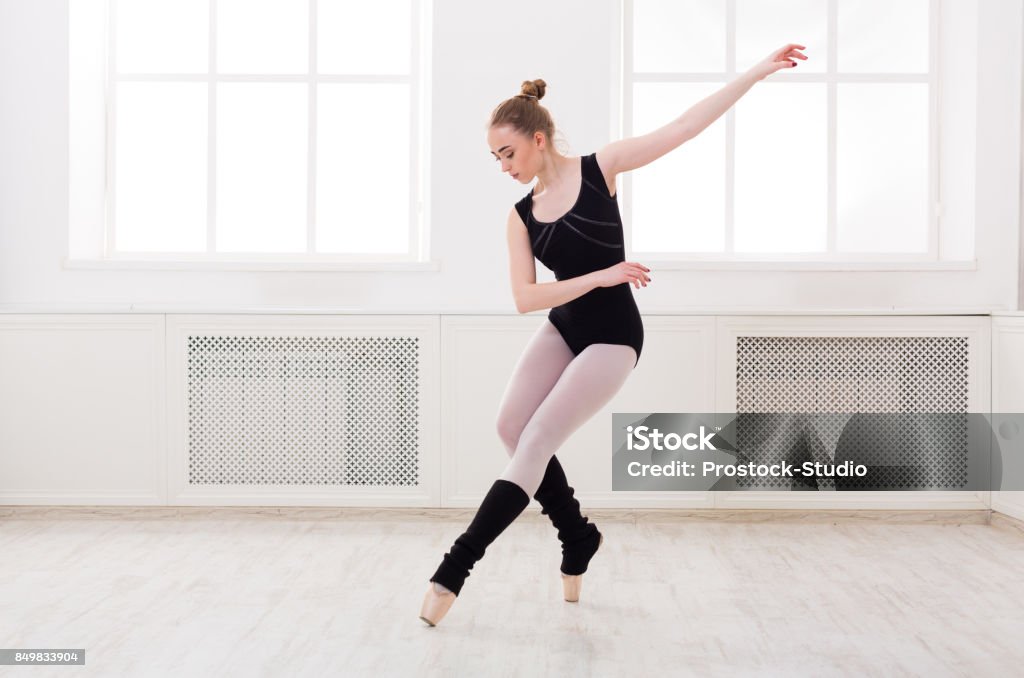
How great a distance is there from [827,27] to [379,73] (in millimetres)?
1894

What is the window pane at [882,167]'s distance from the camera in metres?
3.96

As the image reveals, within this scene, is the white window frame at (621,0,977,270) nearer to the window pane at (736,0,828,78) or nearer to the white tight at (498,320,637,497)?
the window pane at (736,0,828,78)

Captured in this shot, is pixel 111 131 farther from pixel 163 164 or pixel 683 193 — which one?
pixel 683 193

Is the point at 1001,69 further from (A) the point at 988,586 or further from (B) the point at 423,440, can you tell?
(B) the point at 423,440

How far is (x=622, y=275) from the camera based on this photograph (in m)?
2.22

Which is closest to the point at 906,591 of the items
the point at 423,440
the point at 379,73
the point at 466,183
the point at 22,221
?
the point at 423,440

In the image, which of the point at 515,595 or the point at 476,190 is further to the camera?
the point at 476,190

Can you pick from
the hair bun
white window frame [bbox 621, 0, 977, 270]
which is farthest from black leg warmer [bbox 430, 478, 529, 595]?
white window frame [bbox 621, 0, 977, 270]

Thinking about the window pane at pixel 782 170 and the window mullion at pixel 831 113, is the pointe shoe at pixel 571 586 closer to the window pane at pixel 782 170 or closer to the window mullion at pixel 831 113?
the window pane at pixel 782 170

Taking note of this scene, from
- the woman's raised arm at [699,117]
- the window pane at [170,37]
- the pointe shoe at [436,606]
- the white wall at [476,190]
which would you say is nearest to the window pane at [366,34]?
the white wall at [476,190]

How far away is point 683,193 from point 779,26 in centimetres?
80

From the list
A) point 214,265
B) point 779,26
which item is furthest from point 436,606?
point 779,26

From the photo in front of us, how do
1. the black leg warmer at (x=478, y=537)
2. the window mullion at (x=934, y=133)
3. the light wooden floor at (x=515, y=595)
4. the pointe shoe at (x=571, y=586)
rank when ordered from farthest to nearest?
the window mullion at (x=934, y=133)
the pointe shoe at (x=571, y=586)
the black leg warmer at (x=478, y=537)
the light wooden floor at (x=515, y=595)

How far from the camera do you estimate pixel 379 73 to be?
4.03 meters
